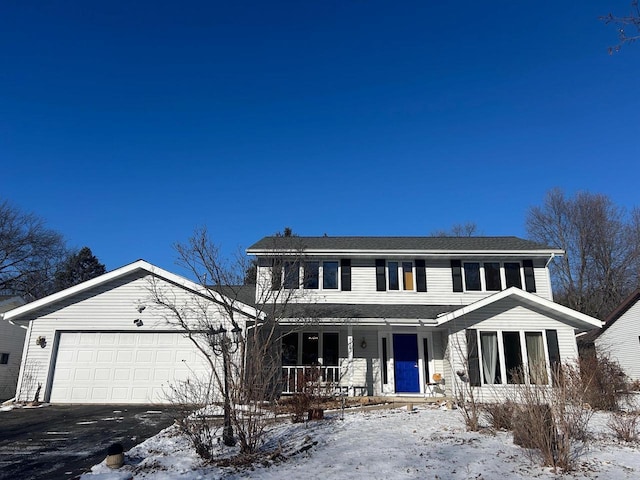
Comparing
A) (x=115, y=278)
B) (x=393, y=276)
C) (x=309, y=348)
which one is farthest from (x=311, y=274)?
(x=115, y=278)

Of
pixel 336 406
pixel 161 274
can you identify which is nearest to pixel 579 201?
pixel 336 406

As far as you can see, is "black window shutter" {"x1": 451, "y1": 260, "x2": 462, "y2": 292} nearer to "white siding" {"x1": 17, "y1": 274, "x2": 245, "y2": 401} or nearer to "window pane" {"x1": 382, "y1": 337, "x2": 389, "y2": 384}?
"window pane" {"x1": 382, "y1": 337, "x2": 389, "y2": 384}

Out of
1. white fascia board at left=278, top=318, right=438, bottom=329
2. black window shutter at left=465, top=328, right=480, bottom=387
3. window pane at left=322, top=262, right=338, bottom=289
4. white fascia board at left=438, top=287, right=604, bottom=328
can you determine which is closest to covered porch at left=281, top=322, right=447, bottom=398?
white fascia board at left=278, top=318, right=438, bottom=329

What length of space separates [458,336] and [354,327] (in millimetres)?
3577

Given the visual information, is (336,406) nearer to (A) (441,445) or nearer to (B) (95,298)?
(A) (441,445)

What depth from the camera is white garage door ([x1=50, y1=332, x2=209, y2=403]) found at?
13.8 m

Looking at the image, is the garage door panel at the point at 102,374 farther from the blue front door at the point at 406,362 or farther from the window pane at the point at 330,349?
the blue front door at the point at 406,362

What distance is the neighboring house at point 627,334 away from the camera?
68.2 ft

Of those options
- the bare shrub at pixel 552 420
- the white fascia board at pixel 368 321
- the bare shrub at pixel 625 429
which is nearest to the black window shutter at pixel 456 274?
the white fascia board at pixel 368 321

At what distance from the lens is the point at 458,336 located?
14.0m

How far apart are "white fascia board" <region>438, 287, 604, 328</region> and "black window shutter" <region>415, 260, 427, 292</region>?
2.68 metres

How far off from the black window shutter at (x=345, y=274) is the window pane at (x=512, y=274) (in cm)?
611

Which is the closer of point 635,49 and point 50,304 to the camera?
point 635,49

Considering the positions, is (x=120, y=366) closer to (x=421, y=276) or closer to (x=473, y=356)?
(x=421, y=276)
